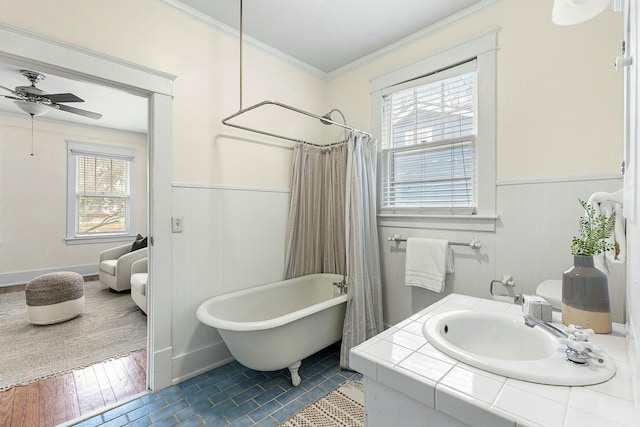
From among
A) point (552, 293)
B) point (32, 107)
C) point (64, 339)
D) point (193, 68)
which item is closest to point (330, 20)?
point (193, 68)

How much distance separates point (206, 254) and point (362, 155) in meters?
1.45

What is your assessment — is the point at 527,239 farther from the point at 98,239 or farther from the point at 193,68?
the point at 98,239

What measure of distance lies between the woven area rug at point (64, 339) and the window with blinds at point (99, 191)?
5.15 feet

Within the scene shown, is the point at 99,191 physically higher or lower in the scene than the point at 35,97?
lower

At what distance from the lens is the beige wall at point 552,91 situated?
5.08ft

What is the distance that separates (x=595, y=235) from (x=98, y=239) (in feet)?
20.2

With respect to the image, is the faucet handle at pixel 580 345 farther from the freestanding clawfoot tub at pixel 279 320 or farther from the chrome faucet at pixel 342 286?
the chrome faucet at pixel 342 286

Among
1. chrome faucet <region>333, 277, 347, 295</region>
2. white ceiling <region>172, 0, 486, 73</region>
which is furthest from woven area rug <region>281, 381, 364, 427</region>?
white ceiling <region>172, 0, 486, 73</region>

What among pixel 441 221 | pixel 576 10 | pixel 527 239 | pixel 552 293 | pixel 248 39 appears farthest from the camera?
pixel 248 39

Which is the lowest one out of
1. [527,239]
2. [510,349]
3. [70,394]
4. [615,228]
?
[70,394]

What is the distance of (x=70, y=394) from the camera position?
5.97 ft

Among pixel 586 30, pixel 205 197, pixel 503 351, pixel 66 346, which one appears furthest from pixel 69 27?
pixel 586 30

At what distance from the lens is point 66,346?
244 centimetres

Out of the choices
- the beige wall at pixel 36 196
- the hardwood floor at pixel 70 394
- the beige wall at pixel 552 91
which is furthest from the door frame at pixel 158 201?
the beige wall at pixel 36 196
